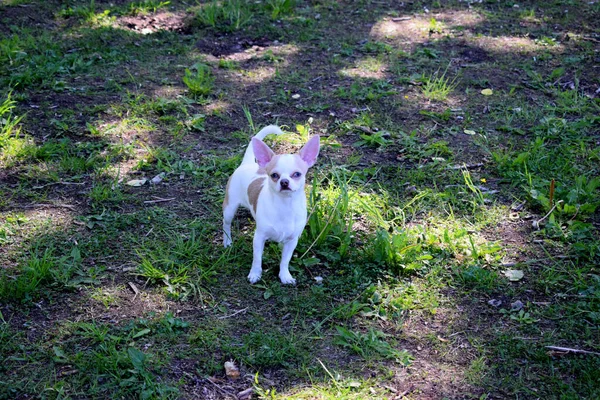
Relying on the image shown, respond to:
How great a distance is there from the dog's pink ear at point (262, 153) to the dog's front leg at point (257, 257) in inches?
14.9

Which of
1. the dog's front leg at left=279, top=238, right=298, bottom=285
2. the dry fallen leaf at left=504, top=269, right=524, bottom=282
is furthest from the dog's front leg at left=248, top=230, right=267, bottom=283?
the dry fallen leaf at left=504, top=269, right=524, bottom=282

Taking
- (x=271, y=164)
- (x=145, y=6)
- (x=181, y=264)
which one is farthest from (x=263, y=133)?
(x=145, y=6)

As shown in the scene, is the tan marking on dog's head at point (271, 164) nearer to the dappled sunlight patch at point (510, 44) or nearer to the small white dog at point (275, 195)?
the small white dog at point (275, 195)

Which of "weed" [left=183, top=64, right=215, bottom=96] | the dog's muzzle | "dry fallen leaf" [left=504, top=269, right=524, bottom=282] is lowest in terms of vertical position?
"dry fallen leaf" [left=504, top=269, right=524, bottom=282]

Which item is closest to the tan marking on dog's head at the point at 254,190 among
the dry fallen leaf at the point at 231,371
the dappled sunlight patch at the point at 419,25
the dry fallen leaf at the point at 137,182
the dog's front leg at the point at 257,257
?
the dog's front leg at the point at 257,257

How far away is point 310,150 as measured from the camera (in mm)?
3150

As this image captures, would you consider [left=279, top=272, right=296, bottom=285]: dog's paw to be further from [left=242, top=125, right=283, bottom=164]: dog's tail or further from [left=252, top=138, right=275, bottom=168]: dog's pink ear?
[left=242, top=125, right=283, bottom=164]: dog's tail

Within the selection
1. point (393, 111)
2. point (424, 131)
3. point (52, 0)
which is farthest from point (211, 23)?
point (424, 131)

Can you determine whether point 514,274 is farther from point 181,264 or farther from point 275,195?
point 181,264

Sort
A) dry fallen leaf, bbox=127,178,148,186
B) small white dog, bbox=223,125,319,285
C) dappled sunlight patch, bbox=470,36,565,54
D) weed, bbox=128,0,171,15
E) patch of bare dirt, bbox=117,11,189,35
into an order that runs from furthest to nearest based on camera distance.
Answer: weed, bbox=128,0,171,15 < patch of bare dirt, bbox=117,11,189,35 < dappled sunlight patch, bbox=470,36,565,54 < dry fallen leaf, bbox=127,178,148,186 < small white dog, bbox=223,125,319,285

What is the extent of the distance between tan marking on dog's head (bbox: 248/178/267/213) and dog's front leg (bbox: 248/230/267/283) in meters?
0.17

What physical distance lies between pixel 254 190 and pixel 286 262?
427 millimetres

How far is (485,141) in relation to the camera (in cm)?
470

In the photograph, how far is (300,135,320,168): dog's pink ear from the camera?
3109 mm
